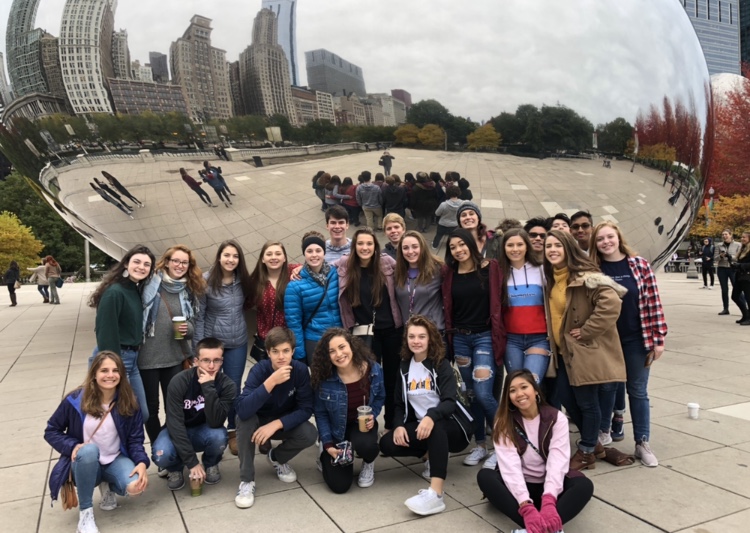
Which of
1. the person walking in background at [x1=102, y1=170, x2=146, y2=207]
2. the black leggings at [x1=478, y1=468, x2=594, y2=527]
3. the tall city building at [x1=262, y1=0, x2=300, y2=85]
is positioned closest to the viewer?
the black leggings at [x1=478, y1=468, x2=594, y2=527]

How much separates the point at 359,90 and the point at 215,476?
281 cm

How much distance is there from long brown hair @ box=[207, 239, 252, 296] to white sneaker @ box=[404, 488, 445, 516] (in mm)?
1902

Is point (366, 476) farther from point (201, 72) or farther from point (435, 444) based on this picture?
point (201, 72)

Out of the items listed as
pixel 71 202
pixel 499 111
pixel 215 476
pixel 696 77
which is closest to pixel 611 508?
pixel 215 476

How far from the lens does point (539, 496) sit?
321 cm

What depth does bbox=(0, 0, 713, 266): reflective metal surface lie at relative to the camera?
13.7ft

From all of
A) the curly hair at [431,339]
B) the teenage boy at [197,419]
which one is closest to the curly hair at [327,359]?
the curly hair at [431,339]

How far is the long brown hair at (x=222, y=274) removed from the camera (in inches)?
165

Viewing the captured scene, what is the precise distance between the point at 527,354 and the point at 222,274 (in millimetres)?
2203

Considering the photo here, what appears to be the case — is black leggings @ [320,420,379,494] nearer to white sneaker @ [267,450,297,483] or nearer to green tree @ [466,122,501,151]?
white sneaker @ [267,450,297,483]

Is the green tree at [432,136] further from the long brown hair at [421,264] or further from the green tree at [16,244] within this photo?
the green tree at [16,244]

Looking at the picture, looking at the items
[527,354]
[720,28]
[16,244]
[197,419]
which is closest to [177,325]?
[197,419]

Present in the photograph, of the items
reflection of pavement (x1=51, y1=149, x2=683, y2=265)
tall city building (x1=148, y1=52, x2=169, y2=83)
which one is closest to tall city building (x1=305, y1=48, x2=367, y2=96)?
reflection of pavement (x1=51, y1=149, x2=683, y2=265)

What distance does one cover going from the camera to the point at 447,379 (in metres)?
3.79
